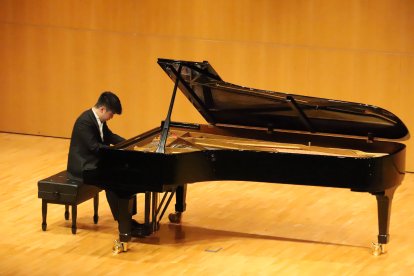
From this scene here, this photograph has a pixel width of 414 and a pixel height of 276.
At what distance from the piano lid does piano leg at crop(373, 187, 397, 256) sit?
546 mm

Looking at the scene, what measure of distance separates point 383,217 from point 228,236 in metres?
1.20

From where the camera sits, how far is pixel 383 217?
21.1 feet

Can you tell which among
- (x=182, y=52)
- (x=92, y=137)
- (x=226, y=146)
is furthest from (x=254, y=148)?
(x=182, y=52)

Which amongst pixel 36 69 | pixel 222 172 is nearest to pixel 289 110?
pixel 222 172

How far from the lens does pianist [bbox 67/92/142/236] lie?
664 centimetres

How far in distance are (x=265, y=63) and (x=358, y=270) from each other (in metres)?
3.68

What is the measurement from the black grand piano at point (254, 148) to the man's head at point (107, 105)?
0.29 meters

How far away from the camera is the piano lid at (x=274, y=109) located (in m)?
6.62

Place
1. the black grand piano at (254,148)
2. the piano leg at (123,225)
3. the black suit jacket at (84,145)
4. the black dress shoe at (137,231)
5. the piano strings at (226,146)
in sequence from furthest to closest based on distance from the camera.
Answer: the black dress shoe at (137,231)
the black suit jacket at (84,145)
the piano strings at (226,146)
the piano leg at (123,225)
the black grand piano at (254,148)

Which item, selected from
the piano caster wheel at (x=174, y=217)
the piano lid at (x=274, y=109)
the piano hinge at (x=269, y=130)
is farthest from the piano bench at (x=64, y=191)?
the piano hinge at (x=269, y=130)

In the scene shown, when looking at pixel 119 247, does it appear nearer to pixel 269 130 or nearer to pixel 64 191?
pixel 64 191

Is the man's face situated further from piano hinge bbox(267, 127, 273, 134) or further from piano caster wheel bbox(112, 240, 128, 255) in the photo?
piano hinge bbox(267, 127, 273, 134)

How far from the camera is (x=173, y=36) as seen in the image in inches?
383

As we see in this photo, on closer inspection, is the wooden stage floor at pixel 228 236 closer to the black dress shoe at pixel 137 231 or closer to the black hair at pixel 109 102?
the black dress shoe at pixel 137 231
